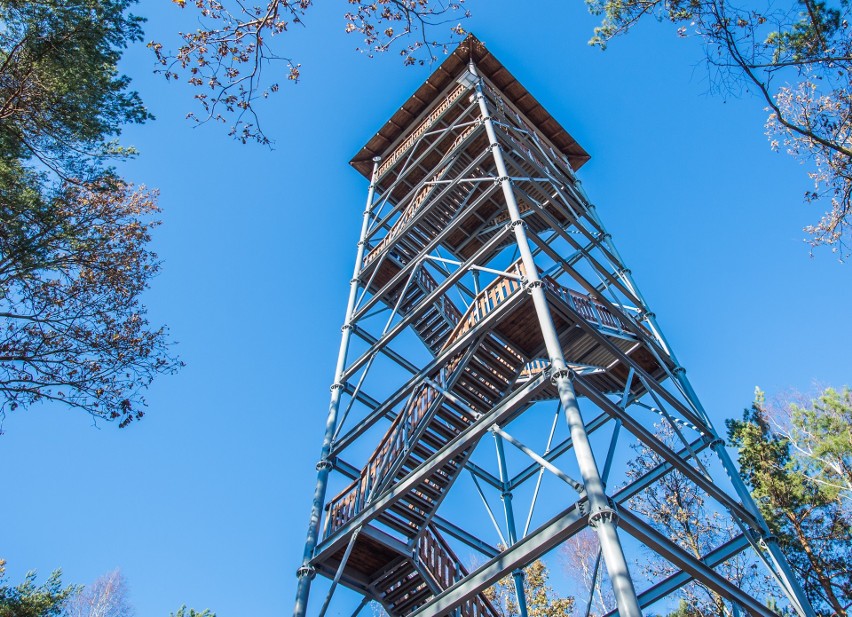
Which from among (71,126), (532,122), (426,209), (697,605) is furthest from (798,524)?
(71,126)

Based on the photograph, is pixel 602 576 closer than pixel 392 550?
No

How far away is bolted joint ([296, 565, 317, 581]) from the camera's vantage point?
7.91 metres

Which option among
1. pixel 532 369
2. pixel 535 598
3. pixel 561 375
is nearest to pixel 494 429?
pixel 561 375

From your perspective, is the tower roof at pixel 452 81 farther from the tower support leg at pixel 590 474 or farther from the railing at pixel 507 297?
the tower support leg at pixel 590 474

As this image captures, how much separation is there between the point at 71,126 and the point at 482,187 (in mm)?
9605

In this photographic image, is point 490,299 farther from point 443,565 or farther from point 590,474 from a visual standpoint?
point 443,565

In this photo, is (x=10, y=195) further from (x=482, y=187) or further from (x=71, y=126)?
(x=482, y=187)

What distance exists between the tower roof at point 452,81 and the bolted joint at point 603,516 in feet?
47.6

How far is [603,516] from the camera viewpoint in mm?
5266

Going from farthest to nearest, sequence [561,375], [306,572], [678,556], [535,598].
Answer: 1. [535,598]
2. [306,572]
3. [561,375]
4. [678,556]

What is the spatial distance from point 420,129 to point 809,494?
13.8 metres

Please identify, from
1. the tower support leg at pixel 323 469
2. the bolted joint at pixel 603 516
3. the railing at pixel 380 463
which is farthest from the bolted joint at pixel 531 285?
the tower support leg at pixel 323 469

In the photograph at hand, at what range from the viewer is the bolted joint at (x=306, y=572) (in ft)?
25.9

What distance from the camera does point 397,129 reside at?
61.9 ft
